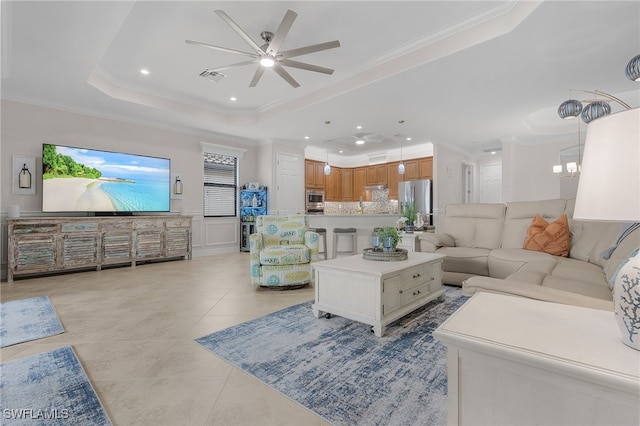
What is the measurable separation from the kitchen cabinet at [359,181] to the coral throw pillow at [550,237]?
5.75 m

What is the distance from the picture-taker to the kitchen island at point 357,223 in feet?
17.1

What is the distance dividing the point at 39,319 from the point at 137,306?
2.33 feet

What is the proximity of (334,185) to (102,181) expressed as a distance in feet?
18.8

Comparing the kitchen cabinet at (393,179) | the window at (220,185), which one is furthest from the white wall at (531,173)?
the window at (220,185)

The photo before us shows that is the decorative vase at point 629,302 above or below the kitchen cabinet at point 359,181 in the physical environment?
below

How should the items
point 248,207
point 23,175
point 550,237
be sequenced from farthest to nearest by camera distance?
1. point 248,207
2. point 23,175
3. point 550,237

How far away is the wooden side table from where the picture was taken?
658mm

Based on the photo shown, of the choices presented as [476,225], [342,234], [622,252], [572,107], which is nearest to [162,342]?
[622,252]

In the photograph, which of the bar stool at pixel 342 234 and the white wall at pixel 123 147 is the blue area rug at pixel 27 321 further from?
the bar stool at pixel 342 234

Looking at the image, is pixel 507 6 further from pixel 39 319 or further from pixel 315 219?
pixel 39 319

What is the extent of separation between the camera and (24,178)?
4.27 meters

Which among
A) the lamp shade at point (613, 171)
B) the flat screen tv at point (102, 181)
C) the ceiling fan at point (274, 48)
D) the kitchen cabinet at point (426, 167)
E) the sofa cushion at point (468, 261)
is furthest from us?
the kitchen cabinet at point (426, 167)

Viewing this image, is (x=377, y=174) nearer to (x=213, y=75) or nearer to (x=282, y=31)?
(x=213, y=75)

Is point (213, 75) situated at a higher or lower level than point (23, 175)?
higher
